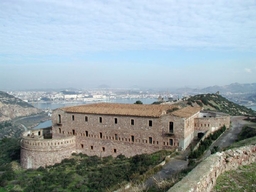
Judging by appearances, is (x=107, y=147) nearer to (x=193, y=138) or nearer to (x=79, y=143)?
(x=79, y=143)

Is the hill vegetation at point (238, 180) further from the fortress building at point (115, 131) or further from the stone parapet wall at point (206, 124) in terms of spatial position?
the stone parapet wall at point (206, 124)

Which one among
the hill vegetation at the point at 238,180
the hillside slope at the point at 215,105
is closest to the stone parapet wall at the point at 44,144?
the hill vegetation at the point at 238,180

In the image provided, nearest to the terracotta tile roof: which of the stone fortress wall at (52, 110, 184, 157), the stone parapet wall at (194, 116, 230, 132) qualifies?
the stone fortress wall at (52, 110, 184, 157)

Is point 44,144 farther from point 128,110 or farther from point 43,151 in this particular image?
point 128,110

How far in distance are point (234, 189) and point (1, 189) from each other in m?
23.5

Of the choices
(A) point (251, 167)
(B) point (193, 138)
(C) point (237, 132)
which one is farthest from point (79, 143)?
(A) point (251, 167)

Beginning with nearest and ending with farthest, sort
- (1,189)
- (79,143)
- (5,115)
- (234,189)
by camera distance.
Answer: (234,189) → (1,189) → (79,143) → (5,115)

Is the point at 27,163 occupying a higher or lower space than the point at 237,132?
lower

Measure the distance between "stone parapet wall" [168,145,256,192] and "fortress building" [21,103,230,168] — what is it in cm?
1431

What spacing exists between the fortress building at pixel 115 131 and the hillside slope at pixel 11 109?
84.0m

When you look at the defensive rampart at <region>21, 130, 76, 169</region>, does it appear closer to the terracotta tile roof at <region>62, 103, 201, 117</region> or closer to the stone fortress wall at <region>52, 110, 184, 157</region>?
the stone fortress wall at <region>52, 110, 184, 157</region>

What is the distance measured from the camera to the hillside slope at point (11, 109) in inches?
4290

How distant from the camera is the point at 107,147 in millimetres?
29250

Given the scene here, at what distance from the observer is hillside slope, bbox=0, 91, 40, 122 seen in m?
109
